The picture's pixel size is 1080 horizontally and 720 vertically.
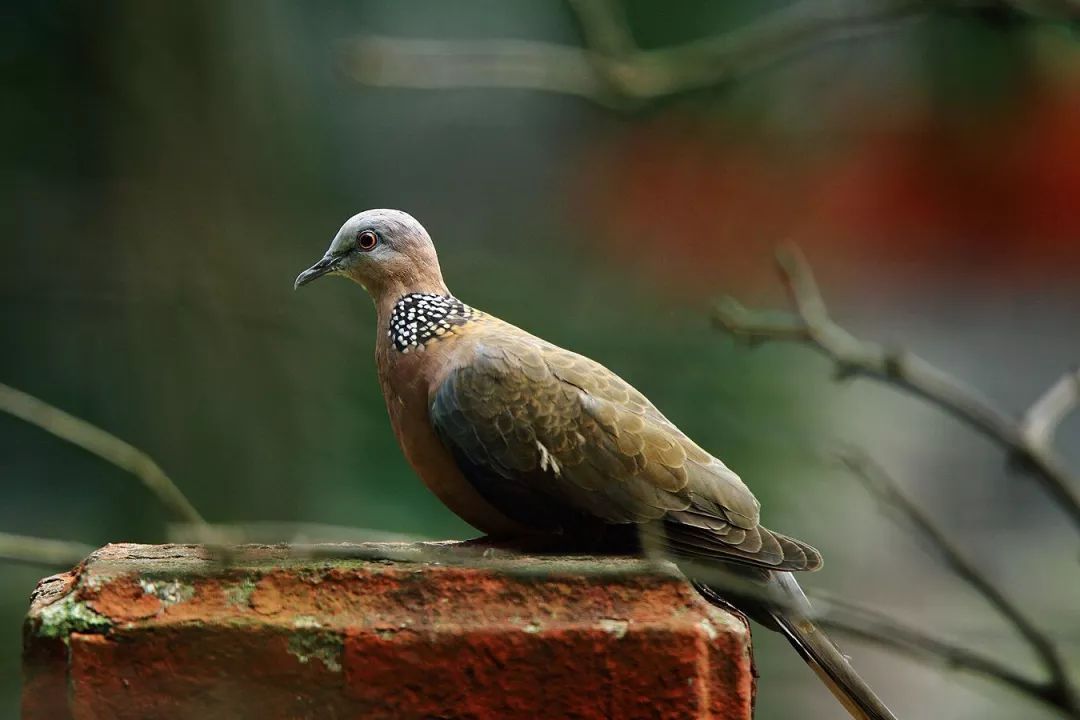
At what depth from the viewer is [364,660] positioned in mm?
1940

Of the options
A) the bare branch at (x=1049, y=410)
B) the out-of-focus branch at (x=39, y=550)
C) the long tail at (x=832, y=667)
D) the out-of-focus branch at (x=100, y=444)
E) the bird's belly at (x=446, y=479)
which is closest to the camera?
the bare branch at (x=1049, y=410)

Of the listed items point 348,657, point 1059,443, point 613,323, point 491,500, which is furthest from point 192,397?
point 1059,443

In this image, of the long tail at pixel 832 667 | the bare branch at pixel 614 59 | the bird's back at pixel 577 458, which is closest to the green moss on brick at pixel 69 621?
the bird's back at pixel 577 458

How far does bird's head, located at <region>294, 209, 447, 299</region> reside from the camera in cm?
268

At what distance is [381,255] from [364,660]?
0.97 metres

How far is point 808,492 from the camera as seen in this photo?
5078mm

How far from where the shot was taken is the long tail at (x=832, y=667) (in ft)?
7.61

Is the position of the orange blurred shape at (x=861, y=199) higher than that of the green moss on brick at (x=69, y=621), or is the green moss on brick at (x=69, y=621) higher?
the orange blurred shape at (x=861, y=199)

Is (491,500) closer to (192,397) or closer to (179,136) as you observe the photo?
(192,397)

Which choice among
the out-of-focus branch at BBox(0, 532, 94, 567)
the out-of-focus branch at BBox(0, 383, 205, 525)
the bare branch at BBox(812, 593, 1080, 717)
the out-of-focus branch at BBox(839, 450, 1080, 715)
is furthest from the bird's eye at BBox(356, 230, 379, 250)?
the bare branch at BBox(812, 593, 1080, 717)

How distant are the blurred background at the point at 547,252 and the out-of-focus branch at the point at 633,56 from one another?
50 millimetres

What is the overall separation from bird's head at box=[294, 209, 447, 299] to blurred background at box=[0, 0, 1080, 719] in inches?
10.8

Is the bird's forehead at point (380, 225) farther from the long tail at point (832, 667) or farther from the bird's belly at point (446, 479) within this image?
the long tail at point (832, 667)

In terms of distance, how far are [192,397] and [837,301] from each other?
464cm
